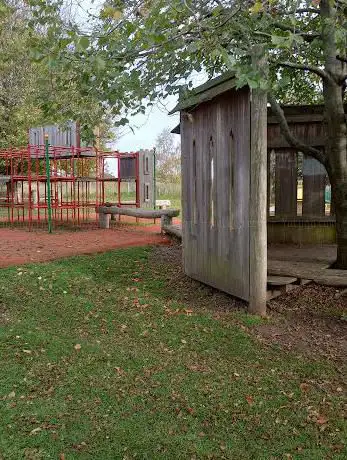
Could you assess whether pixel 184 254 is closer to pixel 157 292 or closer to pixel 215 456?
pixel 157 292

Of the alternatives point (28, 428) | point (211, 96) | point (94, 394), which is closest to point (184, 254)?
point (211, 96)

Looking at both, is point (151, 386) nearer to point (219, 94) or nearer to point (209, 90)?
point (219, 94)

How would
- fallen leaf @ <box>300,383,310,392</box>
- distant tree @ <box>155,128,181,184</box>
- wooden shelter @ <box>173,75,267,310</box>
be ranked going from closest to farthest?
fallen leaf @ <box>300,383,310,392</box> < wooden shelter @ <box>173,75,267,310</box> < distant tree @ <box>155,128,181,184</box>

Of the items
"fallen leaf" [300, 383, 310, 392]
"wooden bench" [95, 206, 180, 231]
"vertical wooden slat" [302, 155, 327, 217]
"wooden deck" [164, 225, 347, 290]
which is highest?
"vertical wooden slat" [302, 155, 327, 217]

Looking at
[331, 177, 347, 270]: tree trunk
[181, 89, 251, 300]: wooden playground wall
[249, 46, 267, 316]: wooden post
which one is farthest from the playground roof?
[331, 177, 347, 270]: tree trunk

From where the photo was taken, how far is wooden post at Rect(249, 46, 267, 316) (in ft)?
15.5

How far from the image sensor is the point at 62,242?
31.7 feet

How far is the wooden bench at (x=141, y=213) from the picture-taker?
1074 centimetres

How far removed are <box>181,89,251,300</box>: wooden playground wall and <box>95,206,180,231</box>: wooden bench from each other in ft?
13.8

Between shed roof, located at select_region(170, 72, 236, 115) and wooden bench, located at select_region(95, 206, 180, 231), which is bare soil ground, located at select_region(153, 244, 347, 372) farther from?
wooden bench, located at select_region(95, 206, 180, 231)

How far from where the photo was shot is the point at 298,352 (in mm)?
4203

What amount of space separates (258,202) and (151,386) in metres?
2.07

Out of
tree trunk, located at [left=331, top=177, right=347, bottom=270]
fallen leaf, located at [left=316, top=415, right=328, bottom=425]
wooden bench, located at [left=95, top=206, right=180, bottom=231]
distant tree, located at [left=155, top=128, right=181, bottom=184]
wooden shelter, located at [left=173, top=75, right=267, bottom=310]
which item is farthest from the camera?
distant tree, located at [left=155, top=128, right=181, bottom=184]

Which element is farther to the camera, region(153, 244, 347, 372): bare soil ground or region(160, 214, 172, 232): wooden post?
region(160, 214, 172, 232): wooden post
